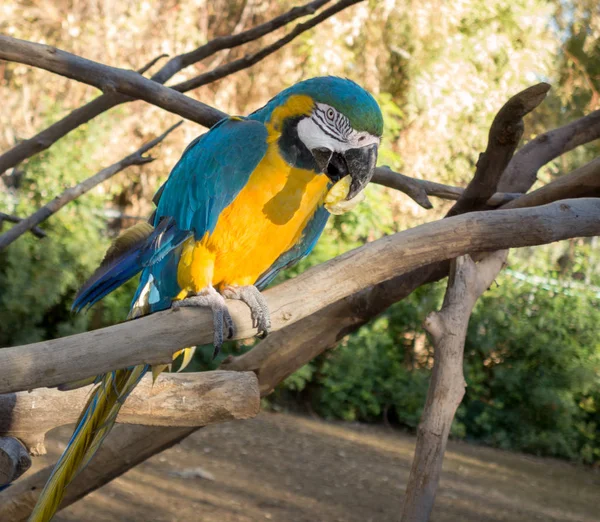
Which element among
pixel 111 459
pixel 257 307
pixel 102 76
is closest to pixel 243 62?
pixel 102 76

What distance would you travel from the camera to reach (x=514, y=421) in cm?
557

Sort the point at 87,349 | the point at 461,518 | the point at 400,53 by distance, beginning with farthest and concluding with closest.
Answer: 1. the point at 400,53
2. the point at 461,518
3. the point at 87,349

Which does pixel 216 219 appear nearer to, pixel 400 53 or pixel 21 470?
pixel 21 470

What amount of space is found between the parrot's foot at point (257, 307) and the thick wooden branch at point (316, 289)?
0.05 feet

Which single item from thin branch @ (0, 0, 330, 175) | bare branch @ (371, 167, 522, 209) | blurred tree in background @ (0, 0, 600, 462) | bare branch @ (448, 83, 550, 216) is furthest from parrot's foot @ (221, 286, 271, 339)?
blurred tree in background @ (0, 0, 600, 462)

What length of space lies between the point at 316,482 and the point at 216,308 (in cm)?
285

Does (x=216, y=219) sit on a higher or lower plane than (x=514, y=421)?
higher

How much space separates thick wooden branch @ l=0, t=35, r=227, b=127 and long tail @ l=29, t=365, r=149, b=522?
697mm

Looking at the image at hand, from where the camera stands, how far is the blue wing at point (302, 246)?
1.83 meters

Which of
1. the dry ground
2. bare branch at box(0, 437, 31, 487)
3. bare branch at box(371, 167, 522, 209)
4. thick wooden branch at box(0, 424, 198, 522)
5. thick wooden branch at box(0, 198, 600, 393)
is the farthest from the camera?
the dry ground

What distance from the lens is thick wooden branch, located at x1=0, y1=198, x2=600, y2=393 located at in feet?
3.67

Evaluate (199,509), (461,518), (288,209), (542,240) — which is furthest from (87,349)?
(461,518)

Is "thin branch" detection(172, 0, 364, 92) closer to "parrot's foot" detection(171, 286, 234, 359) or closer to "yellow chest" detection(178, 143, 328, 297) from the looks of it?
"yellow chest" detection(178, 143, 328, 297)

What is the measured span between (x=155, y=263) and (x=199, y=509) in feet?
6.55
